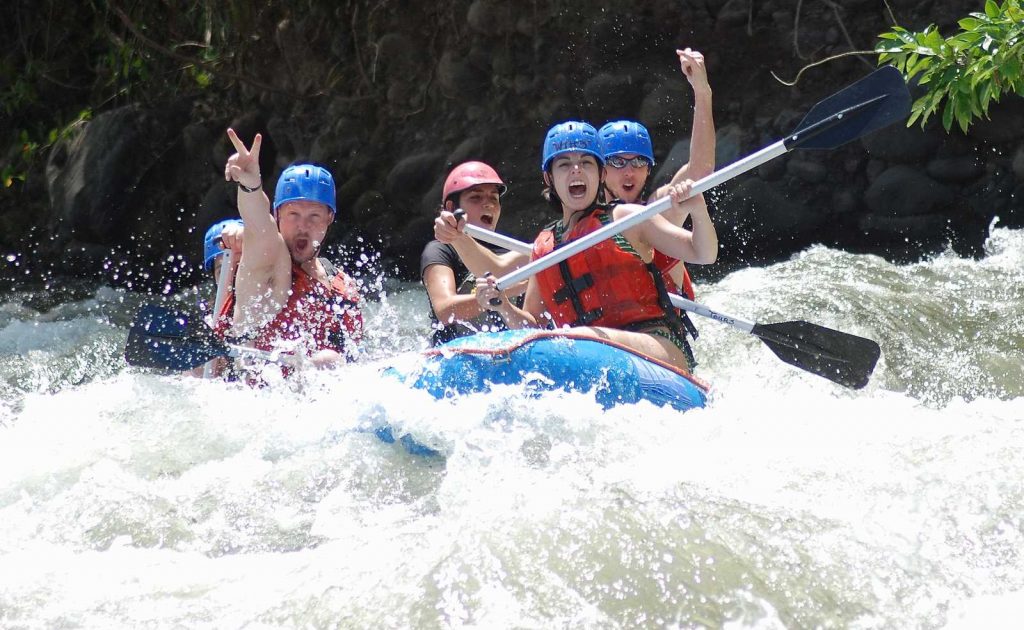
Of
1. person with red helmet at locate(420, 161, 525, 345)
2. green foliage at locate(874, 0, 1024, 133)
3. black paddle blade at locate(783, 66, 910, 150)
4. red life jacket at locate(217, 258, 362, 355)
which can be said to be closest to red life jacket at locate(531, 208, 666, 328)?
person with red helmet at locate(420, 161, 525, 345)

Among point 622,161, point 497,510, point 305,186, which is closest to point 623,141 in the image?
point 622,161

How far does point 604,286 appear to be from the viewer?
4.39 m

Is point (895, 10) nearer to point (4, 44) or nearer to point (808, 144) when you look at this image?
point (808, 144)

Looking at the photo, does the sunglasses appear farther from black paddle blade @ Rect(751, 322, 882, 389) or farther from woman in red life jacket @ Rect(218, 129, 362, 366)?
woman in red life jacket @ Rect(218, 129, 362, 366)

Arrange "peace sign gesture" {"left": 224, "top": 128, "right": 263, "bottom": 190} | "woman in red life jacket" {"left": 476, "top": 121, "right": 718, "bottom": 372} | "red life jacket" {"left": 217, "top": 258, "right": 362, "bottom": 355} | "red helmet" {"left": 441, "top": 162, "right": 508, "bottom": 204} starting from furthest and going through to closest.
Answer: "red helmet" {"left": 441, "top": 162, "right": 508, "bottom": 204}
"red life jacket" {"left": 217, "top": 258, "right": 362, "bottom": 355}
"woman in red life jacket" {"left": 476, "top": 121, "right": 718, "bottom": 372}
"peace sign gesture" {"left": 224, "top": 128, "right": 263, "bottom": 190}

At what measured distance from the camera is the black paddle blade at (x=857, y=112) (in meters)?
4.26

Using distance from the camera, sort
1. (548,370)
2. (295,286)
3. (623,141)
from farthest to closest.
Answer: (623,141), (295,286), (548,370)

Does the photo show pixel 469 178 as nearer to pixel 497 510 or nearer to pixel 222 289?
pixel 222 289

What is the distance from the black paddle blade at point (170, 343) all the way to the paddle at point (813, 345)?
1.14 meters

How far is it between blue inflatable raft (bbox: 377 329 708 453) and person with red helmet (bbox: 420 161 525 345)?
2.25ft

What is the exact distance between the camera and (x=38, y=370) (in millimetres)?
7453

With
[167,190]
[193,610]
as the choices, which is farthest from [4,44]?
[193,610]

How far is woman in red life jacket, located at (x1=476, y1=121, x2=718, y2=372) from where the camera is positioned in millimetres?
4250

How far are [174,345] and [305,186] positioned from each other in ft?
2.68
